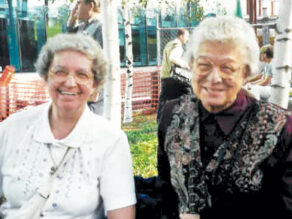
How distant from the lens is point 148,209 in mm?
2324

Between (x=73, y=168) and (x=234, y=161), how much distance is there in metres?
0.81

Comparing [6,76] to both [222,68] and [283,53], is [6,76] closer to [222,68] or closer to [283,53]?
[283,53]

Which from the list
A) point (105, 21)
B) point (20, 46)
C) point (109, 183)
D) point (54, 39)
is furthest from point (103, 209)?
point (20, 46)

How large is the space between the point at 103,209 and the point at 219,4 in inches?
377

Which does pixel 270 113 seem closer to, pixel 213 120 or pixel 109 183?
pixel 213 120

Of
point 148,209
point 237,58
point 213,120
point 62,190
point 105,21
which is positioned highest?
point 105,21

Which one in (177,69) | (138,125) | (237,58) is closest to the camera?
(237,58)

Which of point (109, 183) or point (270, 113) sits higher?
point (270, 113)

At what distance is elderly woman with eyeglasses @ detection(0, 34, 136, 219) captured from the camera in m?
2.05

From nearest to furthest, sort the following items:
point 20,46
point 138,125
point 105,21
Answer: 1. point 105,21
2. point 138,125
3. point 20,46

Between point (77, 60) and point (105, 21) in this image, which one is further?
point (105, 21)

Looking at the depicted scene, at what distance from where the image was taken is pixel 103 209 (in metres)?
2.21

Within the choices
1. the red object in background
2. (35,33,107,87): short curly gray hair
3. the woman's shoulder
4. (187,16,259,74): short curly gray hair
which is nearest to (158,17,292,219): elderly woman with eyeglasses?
(187,16,259,74): short curly gray hair

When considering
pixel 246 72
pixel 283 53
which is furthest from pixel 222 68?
pixel 283 53
